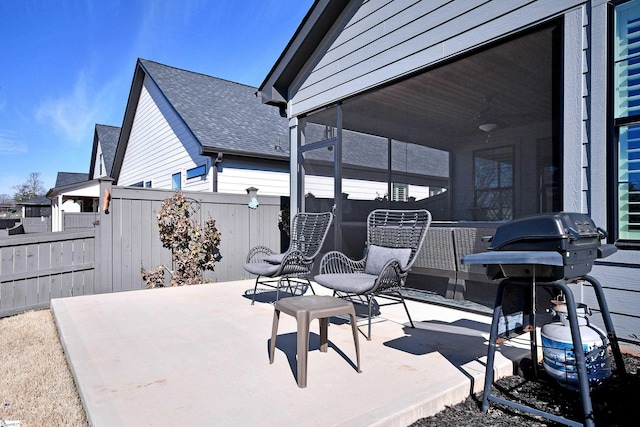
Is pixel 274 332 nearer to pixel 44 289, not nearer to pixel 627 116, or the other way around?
pixel 627 116

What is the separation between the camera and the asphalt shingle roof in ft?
29.5

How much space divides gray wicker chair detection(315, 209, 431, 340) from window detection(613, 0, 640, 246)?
1381 millimetres

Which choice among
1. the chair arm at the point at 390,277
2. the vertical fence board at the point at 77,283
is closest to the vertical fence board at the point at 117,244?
the vertical fence board at the point at 77,283

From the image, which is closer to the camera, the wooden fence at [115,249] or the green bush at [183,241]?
the wooden fence at [115,249]

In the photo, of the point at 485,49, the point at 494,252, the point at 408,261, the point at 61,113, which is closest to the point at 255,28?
the point at 485,49

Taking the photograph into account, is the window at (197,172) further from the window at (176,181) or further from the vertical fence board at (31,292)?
the vertical fence board at (31,292)

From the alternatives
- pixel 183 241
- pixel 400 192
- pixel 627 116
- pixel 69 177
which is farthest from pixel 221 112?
pixel 69 177

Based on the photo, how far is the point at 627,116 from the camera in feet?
8.98

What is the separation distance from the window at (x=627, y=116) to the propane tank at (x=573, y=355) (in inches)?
42.1

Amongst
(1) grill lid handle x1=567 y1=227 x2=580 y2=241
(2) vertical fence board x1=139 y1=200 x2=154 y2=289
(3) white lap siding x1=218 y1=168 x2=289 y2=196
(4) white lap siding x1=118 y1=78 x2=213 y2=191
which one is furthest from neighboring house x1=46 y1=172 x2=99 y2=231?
(1) grill lid handle x1=567 y1=227 x2=580 y2=241

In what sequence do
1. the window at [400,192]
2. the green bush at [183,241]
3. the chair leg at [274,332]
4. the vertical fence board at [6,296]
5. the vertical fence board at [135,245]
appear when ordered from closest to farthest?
1. the chair leg at [274,332]
2. the vertical fence board at [6,296]
3. the vertical fence board at [135,245]
4. the green bush at [183,241]
5. the window at [400,192]

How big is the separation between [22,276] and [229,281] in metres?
2.63

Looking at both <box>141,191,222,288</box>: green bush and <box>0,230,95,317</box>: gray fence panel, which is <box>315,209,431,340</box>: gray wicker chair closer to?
<box>141,191,222,288</box>: green bush

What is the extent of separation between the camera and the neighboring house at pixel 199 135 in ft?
28.8
